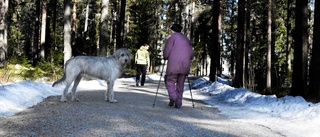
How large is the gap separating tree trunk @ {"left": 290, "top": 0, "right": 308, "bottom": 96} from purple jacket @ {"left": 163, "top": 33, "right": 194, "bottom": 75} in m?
4.23

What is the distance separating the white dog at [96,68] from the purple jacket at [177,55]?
1197mm

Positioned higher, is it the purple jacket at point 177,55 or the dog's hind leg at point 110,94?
the purple jacket at point 177,55

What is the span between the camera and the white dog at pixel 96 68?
918cm

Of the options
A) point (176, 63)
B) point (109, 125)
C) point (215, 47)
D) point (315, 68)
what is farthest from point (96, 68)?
point (215, 47)

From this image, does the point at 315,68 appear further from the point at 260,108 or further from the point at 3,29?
the point at 3,29

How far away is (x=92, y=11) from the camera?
167ft

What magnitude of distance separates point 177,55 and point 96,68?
2.20 metres

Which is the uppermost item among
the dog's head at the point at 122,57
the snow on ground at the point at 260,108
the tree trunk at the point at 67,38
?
the tree trunk at the point at 67,38

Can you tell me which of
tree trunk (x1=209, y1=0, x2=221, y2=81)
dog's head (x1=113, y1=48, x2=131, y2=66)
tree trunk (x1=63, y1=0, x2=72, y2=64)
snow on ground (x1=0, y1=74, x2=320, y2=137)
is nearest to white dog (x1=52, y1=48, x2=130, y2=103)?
dog's head (x1=113, y1=48, x2=131, y2=66)

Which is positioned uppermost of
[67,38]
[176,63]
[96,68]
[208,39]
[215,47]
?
[208,39]

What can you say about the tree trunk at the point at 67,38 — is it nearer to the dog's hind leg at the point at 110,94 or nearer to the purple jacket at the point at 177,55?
the dog's hind leg at the point at 110,94

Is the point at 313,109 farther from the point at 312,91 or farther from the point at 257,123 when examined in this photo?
the point at 312,91

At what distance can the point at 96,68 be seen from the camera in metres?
9.37

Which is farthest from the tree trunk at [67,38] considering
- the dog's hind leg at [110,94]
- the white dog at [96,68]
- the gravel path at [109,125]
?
the gravel path at [109,125]
